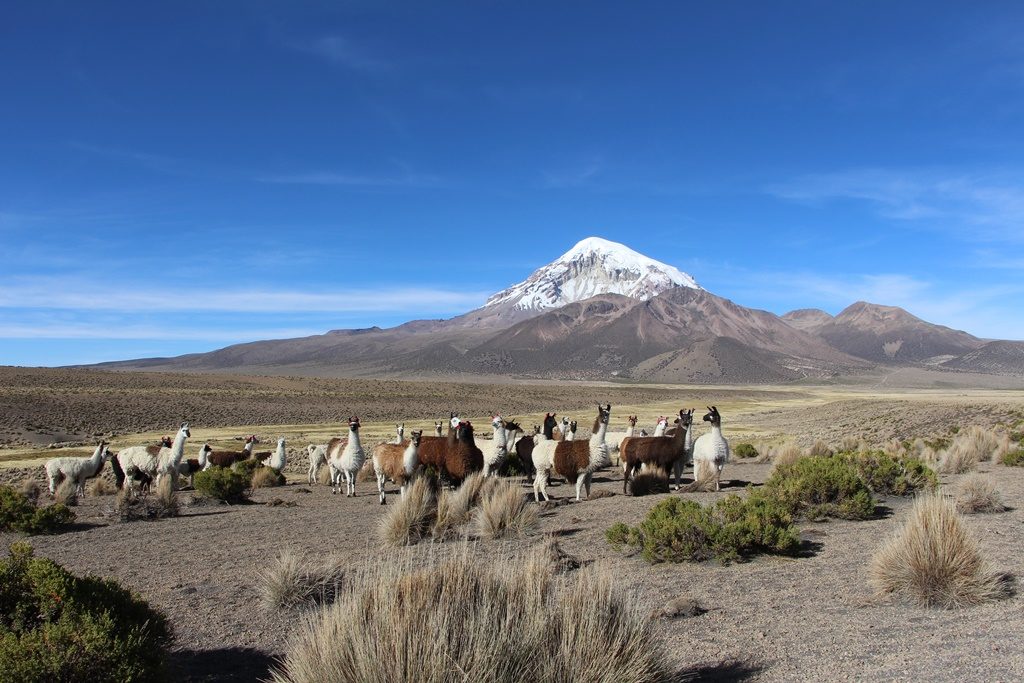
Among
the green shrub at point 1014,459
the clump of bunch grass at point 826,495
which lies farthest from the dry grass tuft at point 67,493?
the green shrub at point 1014,459

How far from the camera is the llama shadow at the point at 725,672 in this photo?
5.40 meters

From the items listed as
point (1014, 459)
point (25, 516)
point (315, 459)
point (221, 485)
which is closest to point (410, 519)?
point (25, 516)

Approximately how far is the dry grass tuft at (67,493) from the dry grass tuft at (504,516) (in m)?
10.9

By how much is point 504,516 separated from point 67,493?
11851mm

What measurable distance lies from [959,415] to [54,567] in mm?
39701

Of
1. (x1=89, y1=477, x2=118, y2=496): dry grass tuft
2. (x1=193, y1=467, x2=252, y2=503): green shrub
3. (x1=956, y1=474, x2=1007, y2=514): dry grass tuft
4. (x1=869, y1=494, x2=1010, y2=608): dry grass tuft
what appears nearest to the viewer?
(x1=869, y1=494, x2=1010, y2=608): dry grass tuft

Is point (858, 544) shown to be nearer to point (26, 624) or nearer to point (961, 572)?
point (961, 572)

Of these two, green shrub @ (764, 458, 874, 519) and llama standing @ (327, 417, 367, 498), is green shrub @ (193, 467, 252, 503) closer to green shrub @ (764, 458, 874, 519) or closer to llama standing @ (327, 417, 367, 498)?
llama standing @ (327, 417, 367, 498)

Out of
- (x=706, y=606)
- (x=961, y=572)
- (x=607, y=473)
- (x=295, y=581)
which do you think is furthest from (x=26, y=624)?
(x=607, y=473)

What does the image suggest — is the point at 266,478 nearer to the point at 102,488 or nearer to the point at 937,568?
the point at 102,488

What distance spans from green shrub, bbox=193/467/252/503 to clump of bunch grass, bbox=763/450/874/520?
12.0m

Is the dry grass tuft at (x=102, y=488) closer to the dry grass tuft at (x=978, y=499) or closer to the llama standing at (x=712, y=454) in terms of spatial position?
the llama standing at (x=712, y=454)

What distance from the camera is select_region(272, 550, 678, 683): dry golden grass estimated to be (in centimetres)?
400

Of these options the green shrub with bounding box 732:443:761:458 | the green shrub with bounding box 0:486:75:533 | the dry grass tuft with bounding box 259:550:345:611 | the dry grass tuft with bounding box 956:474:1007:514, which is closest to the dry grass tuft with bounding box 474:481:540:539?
the dry grass tuft with bounding box 259:550:345:611
